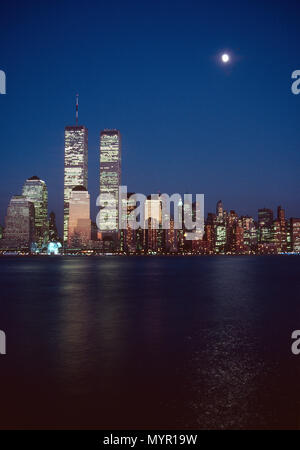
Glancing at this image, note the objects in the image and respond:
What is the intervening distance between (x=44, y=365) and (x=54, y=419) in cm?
571

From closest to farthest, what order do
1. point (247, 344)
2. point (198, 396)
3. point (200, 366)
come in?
point (198, 396), point (200, 366), point (247, 344)

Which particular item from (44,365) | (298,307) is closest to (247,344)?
(44,365)

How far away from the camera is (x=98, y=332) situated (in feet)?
78.9

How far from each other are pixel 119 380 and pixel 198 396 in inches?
129

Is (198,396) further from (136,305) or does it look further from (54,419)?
(136,305)

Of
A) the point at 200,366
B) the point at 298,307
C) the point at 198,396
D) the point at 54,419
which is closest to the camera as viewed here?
the point at 54,419

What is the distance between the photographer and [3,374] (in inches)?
581

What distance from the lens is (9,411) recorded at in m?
11.1
